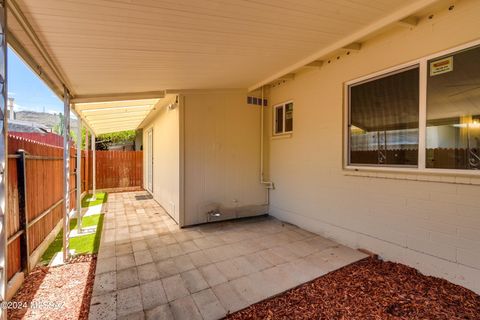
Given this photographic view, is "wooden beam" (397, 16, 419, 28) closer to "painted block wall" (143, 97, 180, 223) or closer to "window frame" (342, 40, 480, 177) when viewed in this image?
"window frame" (342, 40, 480, 177)

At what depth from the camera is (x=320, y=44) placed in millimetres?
3273

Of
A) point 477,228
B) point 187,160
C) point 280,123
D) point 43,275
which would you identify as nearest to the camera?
point 477,228

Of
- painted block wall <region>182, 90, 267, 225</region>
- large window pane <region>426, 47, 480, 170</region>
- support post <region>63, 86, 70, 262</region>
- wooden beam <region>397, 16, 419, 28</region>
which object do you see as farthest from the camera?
painted block wall <region>182, 90, 267, 225</region>

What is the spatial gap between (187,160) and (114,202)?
4363mm

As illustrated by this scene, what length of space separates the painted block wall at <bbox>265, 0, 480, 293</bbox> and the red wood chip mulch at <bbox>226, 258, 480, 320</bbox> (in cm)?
27

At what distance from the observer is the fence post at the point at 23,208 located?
9.67 ft

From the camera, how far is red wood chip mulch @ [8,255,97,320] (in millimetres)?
2295

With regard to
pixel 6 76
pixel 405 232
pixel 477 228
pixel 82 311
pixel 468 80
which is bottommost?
pixel 82 311

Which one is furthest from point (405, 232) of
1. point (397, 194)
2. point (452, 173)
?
point (452, 173)

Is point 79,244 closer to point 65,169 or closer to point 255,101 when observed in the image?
point 65,169

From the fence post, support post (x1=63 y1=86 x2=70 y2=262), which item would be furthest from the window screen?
the fence post

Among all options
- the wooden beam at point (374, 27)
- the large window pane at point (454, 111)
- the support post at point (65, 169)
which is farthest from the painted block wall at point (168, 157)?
the large window pane at point (454, 111)

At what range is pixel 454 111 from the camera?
263cm

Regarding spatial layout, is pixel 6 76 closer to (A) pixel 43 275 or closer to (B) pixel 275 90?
(A) pixel 43 275
